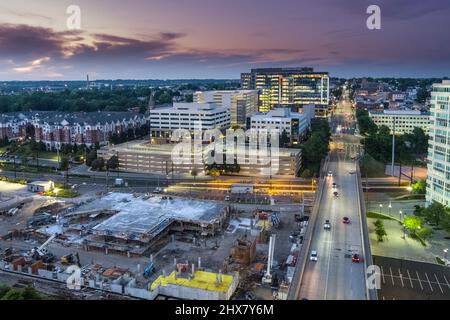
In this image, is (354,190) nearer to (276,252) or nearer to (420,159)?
(276,252)

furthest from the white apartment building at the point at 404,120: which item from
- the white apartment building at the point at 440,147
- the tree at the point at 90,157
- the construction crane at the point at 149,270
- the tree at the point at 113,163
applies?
the construction crane at the point at 149,270

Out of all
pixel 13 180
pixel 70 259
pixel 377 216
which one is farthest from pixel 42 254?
pixel 377 216

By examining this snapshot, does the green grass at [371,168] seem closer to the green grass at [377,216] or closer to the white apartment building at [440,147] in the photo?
the green grass at [377,216]

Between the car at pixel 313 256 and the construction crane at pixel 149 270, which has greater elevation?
the car at pixel 313 256

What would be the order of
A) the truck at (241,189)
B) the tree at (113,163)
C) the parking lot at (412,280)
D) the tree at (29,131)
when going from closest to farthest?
the parking lot at (412,280) < the truck at (241,189) < the tree at (113,163) < the tree at (29,131)

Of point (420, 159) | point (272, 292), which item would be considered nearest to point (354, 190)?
point (272, 292)

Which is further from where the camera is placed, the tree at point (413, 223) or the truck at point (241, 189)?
the truck at point (241, 189)

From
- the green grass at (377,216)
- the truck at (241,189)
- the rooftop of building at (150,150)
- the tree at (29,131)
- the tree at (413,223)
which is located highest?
the tree at (29,131)
